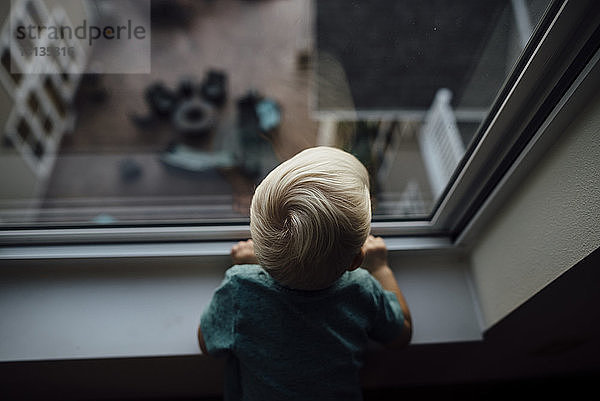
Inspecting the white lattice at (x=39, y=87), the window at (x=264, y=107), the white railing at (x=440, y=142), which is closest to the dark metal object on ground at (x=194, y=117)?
the window at (x=264, y=107)

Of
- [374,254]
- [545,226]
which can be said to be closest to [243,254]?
[374,254]

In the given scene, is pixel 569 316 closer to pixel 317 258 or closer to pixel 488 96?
pixel 488 96

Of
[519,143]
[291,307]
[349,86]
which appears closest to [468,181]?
[519,143]

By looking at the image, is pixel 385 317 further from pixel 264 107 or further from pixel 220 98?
pixel 220 98

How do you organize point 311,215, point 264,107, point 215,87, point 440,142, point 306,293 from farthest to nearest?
1. point 215,87
2. point 264,107
3. point 440,142
4. point 306,293
5. point 311,215

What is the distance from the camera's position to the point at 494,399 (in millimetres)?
1117

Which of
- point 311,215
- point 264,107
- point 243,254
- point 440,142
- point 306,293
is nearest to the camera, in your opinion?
point 311,215

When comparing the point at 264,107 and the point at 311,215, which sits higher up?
the point at 264,107

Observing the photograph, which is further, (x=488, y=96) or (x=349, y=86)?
(x=349, y=86)

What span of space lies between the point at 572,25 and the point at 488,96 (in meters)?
0.24

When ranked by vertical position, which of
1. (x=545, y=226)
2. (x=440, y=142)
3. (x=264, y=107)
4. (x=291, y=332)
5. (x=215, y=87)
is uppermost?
(x=215, y=87)

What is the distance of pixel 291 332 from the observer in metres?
0.70

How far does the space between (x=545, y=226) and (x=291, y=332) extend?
393 mm

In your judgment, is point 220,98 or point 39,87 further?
point 220,98
